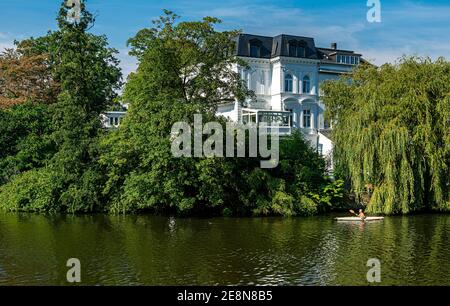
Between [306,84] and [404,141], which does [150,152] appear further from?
[306,84]

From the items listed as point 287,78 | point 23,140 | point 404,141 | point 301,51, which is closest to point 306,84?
point 287,78

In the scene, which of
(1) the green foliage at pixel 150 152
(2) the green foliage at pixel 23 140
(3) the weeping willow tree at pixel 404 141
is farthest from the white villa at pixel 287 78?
(2) the green foliage at pixel 23 140

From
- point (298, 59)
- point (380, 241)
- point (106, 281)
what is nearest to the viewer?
point (106, 281)

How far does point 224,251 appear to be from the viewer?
2211cm

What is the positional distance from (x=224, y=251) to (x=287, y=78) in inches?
1192

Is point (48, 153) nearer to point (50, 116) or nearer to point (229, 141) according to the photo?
point (50, 116)

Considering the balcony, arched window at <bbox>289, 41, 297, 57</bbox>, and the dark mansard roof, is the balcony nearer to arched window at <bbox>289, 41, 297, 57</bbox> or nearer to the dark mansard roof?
the dark mansard roof

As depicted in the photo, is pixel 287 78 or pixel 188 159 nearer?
pixel 188 159

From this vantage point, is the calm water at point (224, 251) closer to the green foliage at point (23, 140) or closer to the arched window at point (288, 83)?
the green foliage at point (23, 140)

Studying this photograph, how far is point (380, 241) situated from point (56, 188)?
68.7 ft

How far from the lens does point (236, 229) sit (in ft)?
93.1

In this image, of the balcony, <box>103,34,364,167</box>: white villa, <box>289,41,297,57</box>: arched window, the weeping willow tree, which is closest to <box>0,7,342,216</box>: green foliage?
the balcony

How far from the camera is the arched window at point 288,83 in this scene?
4969cm
